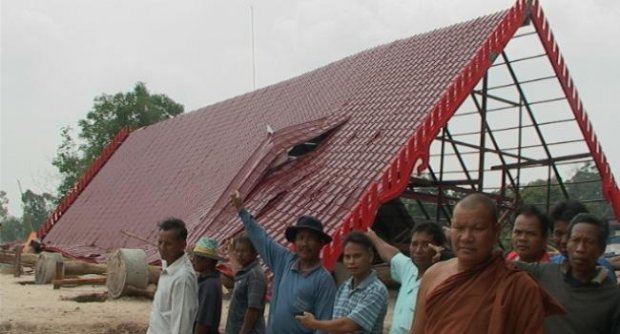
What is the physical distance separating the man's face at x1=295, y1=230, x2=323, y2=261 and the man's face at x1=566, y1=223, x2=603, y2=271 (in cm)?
146

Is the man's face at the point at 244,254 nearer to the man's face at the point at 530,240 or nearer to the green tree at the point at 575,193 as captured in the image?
the man's face at the point at 530,240

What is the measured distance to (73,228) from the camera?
1739 centimetres

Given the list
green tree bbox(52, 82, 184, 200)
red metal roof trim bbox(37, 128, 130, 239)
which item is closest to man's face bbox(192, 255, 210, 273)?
red metal roof trim bbox(37, 128, 130, 239)

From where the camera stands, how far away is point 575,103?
39.5ft

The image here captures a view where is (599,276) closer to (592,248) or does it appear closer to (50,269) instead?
(592,248)

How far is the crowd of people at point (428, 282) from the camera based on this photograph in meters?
2.58

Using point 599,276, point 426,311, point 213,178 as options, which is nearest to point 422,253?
point 599,276

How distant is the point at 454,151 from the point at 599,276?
10709mm

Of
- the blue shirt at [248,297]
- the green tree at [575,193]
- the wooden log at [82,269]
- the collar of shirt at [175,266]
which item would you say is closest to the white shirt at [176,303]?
the collar of shirt at [175,266]

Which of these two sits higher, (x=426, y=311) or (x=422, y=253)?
(x=422, y=253)

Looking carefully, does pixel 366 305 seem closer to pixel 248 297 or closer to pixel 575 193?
pixel 248 297

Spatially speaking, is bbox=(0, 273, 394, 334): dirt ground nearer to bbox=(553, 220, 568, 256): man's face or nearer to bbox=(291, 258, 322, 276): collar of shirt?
bbox=(291, 258, 322, 276): collar of shirt

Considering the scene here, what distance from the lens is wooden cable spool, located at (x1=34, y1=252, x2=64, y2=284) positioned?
1231 centimetres

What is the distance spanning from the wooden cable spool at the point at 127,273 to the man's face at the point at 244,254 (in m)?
5.25
